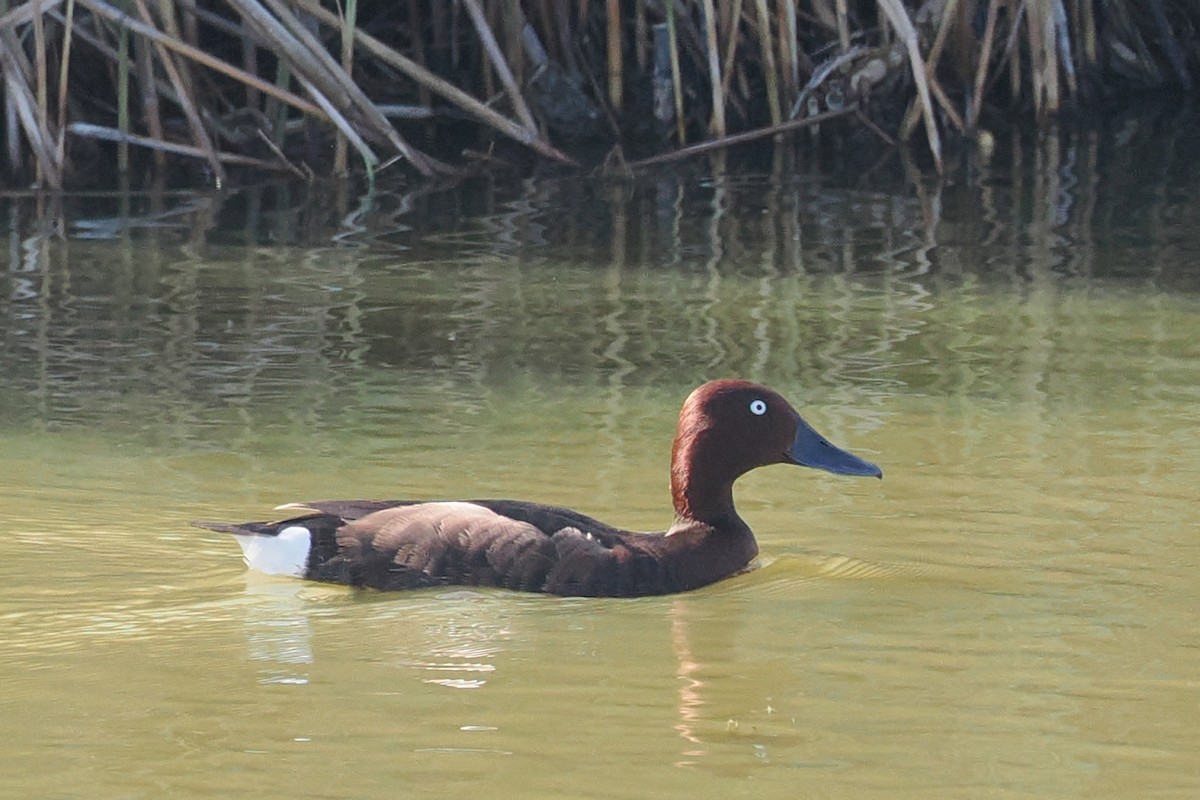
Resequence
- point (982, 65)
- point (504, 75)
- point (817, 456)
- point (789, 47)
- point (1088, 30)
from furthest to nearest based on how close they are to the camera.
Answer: point (1088, 30)
point (789, 47)
point (982, 65)
point (504, 75)
point (817, 456)

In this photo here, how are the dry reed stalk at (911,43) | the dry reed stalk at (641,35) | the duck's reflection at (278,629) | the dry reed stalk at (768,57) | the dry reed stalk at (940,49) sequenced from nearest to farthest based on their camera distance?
the duck's reflection at (278,629) < the dry reed stalk at (911,43) < the dry reed stalk at (940,49) < the dry reed stalk at (768,57) < the dry reed stalk at (641,35)

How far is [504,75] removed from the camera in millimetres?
10961

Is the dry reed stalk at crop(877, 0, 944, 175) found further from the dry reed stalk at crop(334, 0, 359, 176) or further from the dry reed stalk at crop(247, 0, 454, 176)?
the dry reed stalk at crop(334, 0, 359, 176)

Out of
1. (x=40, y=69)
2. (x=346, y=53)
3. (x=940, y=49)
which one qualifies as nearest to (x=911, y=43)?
(x=940, y=49)

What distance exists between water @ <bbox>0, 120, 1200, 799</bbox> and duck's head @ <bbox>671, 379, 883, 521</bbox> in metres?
0.20

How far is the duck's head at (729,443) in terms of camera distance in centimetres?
521

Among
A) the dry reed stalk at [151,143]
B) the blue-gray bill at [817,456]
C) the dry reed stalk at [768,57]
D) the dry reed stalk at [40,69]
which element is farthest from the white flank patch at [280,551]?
the dry reed stalk at [768,57]

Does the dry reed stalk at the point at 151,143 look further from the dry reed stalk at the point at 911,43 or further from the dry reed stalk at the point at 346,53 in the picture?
the dry reed stalk at the point at 911,43

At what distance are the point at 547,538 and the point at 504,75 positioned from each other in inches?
251

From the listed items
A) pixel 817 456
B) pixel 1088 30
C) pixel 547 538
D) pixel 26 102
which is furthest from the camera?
pixel 1088 30

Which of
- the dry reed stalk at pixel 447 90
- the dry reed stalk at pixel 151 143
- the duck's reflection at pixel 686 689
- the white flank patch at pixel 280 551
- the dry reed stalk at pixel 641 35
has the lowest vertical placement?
the duck's reflection at pixel 686 689

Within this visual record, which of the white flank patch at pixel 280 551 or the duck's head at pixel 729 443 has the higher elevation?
the duck's head at pixel 729 443

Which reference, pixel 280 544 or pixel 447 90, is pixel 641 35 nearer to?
pixel 447 90

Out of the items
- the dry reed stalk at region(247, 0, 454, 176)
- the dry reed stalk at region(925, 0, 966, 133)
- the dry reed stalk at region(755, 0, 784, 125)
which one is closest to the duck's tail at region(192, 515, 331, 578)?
the dry reed stalk at region(247, 0, 454, 176)
